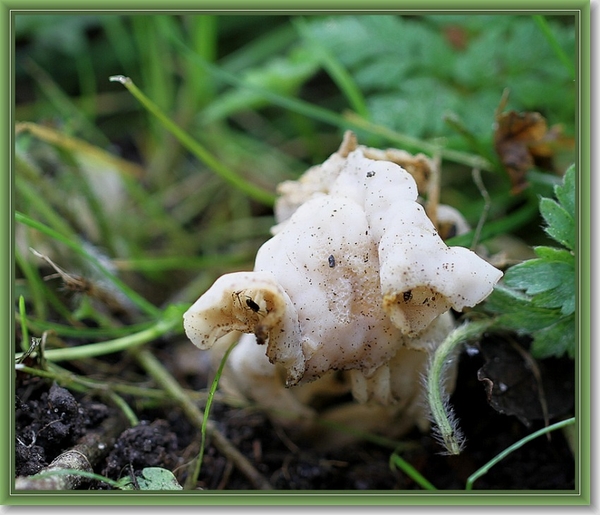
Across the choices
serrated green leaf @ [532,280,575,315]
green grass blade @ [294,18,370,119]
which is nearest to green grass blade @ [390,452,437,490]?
serrated green leaf @ [532,280,575,315]

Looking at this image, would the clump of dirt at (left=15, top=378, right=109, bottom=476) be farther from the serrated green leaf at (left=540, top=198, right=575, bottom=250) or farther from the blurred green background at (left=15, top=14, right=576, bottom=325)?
the serrated green leaf at (left=540, top=198, right=575, bottom=250)

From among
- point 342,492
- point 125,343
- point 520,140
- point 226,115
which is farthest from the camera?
point 226,115

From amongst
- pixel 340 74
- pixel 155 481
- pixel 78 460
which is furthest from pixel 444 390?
pixel 340 74

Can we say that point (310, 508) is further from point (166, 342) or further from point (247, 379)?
point (166, 342)

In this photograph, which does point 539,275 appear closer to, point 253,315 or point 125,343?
point 253,315

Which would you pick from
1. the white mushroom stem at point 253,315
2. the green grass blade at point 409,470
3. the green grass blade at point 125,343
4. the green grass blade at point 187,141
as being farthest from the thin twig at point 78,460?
the green grass blade at point 187,141

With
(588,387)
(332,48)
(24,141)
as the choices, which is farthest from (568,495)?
(24,141)
